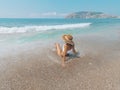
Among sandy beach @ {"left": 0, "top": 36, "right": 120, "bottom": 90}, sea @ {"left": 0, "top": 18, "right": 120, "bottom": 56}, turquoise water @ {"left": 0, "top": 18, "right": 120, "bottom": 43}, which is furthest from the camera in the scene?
turquoise water @ {"left": 0, "top": 18, "right": 120, "bottom": 43}

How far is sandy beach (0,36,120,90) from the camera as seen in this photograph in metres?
5.63

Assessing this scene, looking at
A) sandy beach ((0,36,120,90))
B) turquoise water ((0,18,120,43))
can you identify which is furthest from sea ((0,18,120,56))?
sandy beach ((0,36,120,90))

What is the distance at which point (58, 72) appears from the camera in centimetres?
673

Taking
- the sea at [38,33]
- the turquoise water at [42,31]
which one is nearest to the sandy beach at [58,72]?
the sea at [38,33]

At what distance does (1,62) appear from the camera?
7875 millimetres

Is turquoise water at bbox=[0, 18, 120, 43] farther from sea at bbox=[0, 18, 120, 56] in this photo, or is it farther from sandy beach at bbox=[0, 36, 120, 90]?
sandy beach at bbox=[0, 36, 120, 90]

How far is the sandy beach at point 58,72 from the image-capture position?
563 cm

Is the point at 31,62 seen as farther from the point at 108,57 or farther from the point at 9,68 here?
the point at 108,57

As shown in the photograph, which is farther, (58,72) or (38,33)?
(38,33)

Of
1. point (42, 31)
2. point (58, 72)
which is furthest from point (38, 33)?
point (58, 72)

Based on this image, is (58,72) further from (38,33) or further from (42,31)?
(42,31)

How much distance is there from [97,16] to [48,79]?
624ft

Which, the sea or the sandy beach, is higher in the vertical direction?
the sandy beach

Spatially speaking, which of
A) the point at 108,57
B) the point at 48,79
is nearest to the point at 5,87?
the point at 48,79
